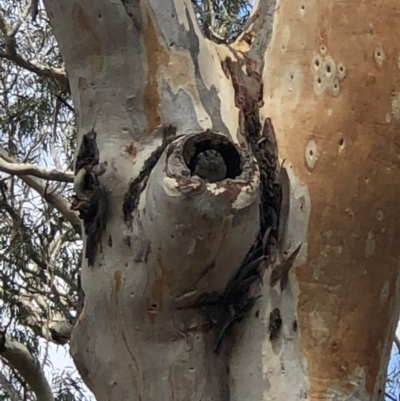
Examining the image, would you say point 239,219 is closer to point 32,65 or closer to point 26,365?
point 26,365

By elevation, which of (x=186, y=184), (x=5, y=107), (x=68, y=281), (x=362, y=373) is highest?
(x=5, y=107)

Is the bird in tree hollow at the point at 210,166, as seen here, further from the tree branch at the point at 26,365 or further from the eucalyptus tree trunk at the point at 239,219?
the tree branch at the point at 26,365

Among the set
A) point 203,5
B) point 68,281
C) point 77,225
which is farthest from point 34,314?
point 203,5

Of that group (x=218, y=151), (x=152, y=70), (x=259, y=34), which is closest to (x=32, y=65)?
(x=259, y=34)

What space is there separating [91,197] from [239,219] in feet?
0.64

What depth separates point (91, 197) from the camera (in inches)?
40.0

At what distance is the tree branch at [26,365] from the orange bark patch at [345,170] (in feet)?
5.05

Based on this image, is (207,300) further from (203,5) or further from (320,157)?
(203,5)

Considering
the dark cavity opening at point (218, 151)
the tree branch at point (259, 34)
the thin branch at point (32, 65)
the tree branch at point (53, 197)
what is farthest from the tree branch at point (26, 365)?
the dark cavity opening at point (218, 151)

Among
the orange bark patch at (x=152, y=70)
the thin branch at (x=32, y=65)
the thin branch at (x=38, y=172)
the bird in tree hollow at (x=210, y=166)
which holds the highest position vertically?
the thin branch at (x=32, y=65)

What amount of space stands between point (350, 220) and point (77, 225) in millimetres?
1961

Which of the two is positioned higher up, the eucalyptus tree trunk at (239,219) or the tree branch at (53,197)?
the tree branch at (53,197)

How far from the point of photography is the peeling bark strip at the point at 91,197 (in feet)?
3.33

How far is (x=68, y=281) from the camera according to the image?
3355mm
